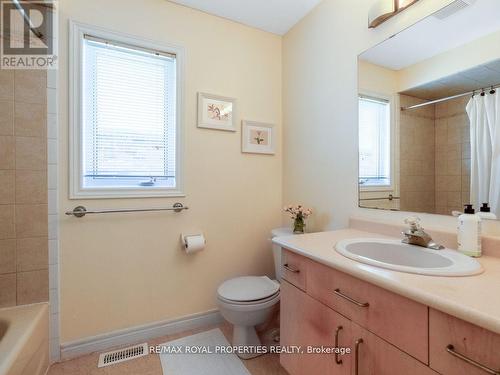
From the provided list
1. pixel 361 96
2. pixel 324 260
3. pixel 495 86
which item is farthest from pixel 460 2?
pixel 324 260

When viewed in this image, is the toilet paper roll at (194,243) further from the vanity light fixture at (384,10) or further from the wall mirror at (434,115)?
the vanity light fixture at (384,10)

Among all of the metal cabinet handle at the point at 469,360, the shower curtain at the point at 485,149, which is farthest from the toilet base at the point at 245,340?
the shower curtain at the point at 485,149

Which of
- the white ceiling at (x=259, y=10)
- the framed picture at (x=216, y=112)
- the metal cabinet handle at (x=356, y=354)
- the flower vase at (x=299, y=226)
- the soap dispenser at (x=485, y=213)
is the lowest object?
the metal cabinet handle at (x=356, y=354)

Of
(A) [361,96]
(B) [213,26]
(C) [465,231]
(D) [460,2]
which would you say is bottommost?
(C) [465,231]

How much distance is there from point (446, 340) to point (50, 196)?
197 cm

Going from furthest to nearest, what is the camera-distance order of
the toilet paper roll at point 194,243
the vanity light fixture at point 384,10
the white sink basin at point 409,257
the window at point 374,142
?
the toilet paper roll at point 194,243 < the window at point 374,142 < the vanity light fixture at point 384,10 < the white sink basin at point 409,257

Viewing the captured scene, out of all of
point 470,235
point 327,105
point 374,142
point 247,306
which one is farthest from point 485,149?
point 247,306

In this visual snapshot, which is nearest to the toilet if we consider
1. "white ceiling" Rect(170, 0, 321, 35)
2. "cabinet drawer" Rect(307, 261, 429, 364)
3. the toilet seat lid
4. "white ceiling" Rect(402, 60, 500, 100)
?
the toilet seat lid

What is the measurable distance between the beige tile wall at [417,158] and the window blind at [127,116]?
1520mm

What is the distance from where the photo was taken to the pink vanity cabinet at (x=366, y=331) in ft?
2.07

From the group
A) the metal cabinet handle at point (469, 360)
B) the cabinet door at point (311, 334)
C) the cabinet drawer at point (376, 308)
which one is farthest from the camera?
the cabinet door at point (311, 334)

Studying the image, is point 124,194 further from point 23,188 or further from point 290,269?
point 290,269

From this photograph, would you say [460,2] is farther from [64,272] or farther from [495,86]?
[64,272]

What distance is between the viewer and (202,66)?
6.35 ft
